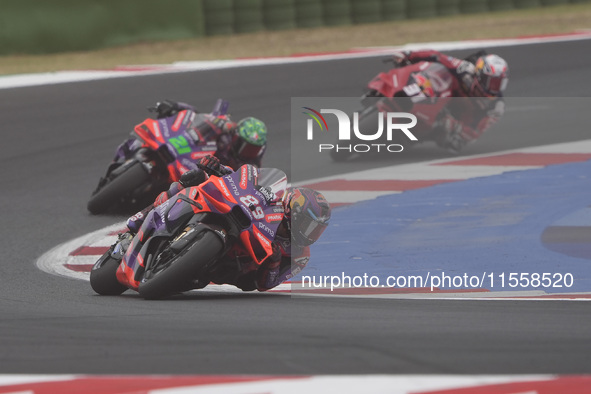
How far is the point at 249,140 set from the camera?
30.8 ft

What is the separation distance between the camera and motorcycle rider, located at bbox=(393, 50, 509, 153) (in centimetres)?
1135

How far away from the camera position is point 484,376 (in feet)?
14.2

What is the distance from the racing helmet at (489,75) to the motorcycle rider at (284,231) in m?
5.05

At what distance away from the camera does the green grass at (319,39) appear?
15922 mm

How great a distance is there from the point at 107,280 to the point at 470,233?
325 cm

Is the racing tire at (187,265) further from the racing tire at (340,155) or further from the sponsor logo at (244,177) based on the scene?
the racing tire at (340,155)

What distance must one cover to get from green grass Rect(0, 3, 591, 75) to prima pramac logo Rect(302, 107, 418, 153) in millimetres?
5847

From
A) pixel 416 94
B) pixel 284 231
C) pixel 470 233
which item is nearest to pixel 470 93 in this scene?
pixel 416 94

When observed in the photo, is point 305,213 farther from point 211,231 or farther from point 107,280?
point 107,280

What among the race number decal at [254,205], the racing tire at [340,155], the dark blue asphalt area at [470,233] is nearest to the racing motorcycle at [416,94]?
the racing tire at [340,155]

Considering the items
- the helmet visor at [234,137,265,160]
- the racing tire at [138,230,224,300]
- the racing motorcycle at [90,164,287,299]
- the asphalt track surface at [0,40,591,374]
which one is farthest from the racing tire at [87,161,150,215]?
the racing tire at [138,230,224,300]

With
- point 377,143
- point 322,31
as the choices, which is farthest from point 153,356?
point 322,31

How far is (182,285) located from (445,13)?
13350 millimetres

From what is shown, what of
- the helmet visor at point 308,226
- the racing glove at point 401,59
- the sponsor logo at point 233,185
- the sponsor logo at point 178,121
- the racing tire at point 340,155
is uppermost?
the sponsor logo at point 233,185
